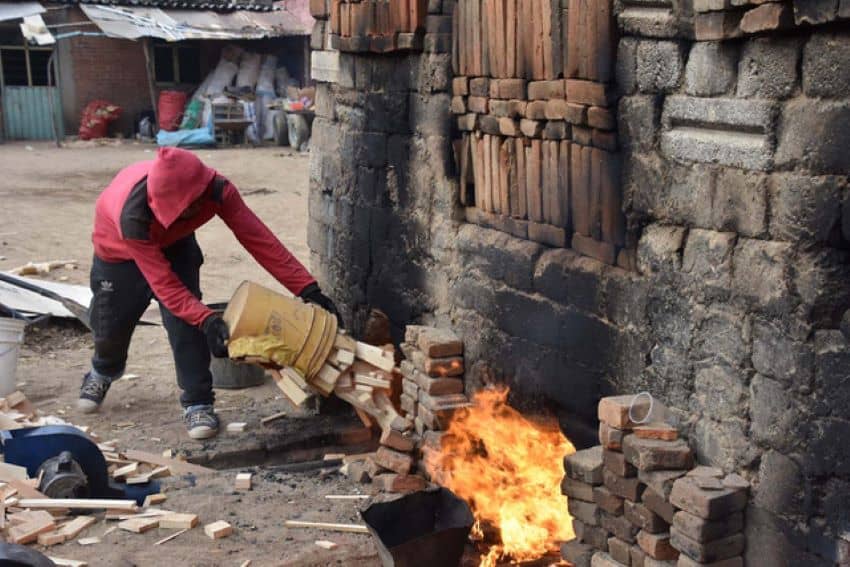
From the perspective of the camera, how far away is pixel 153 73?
2552 cm

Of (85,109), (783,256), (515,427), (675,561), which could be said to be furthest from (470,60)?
(85,109)

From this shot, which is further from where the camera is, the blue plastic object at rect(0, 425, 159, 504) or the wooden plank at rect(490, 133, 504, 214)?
the blue plastic object at rect(0, 425, 159, 504)

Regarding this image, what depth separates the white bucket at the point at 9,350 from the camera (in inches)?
264

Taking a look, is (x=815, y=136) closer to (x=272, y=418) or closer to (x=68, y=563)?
(x=68, y=563)

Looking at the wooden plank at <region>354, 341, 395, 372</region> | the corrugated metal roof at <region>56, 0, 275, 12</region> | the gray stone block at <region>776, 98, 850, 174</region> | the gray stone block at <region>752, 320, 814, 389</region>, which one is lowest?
the wooden plank at <region>354, 341, 395, 372</region>

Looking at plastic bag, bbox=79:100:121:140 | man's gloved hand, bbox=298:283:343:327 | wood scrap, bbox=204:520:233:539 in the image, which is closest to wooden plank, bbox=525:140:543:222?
man's gloved hand, bbox=298:283:343:327

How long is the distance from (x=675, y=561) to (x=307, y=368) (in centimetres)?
248

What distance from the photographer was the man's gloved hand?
6105mm

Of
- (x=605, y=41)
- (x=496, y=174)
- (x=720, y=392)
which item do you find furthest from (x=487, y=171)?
(x=720, y=392)

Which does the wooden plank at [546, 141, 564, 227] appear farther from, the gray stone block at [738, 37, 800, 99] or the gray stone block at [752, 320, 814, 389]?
the gray stone block at [752, 320, 814, 389]

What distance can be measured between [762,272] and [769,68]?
65 cm

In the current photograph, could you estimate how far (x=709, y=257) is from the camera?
11.7ft

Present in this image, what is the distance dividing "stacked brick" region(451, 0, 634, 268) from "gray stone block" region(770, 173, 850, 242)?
80 centimetres

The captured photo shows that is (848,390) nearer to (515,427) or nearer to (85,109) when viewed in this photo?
(515,427)
